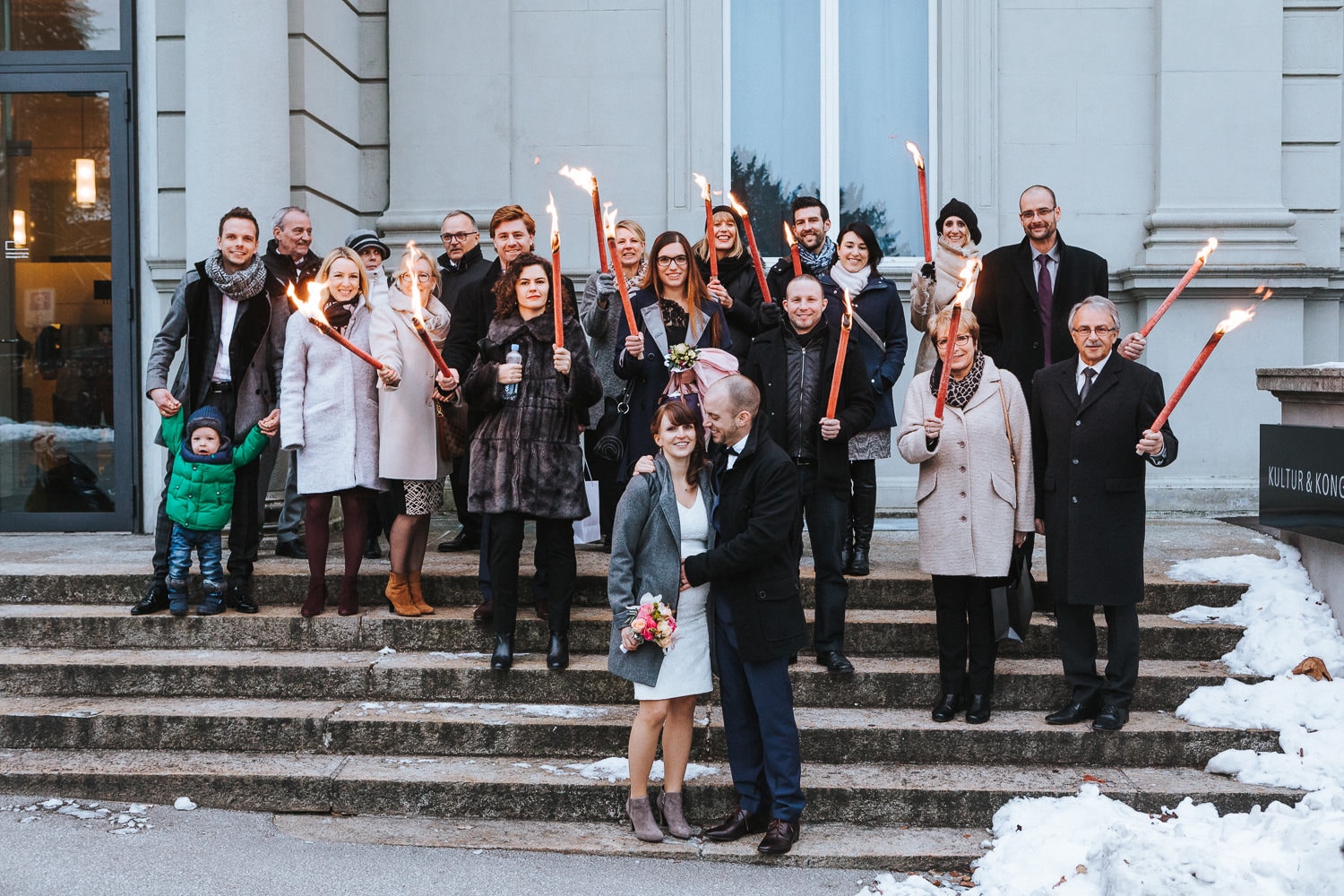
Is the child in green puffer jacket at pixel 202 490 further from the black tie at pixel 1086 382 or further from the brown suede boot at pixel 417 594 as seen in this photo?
the black tie at pixel 1086 382

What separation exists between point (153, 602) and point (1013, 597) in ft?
14.5

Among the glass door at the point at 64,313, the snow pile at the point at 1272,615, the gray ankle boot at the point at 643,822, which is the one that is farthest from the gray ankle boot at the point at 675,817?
the glass door at the point at 64,313

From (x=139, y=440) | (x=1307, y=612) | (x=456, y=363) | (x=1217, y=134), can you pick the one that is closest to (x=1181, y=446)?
(x=1217, y=134)

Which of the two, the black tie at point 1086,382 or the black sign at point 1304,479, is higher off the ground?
the black tie at point 1086,382

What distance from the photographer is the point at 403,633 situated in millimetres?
6395

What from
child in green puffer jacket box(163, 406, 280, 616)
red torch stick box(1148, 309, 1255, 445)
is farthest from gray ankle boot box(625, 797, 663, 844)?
child in green puffer jacket box(163, 406, 280, 616)

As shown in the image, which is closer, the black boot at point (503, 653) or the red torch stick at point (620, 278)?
the red torch stick at point (620, 278)

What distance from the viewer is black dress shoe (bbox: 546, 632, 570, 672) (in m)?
5.93

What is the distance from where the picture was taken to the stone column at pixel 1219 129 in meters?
9.52

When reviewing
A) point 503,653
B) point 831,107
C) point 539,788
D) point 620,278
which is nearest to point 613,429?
point 620,278

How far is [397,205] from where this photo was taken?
32.4ft

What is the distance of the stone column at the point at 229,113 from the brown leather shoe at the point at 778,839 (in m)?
5.57

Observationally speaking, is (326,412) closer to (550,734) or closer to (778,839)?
(550,734)

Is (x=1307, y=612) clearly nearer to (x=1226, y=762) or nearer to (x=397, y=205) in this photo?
(x=1226, y=762)
